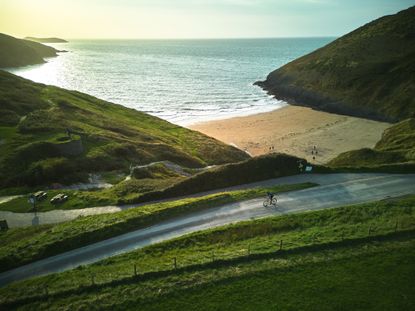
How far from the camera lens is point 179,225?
86.1ft

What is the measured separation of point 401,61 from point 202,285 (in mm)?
105449

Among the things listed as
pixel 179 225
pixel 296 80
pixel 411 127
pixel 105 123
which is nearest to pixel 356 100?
pixel 296 80

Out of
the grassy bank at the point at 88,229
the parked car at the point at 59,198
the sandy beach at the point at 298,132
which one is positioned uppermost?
the grassy bank at the point at 88,229

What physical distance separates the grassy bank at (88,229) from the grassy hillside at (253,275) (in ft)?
9.86

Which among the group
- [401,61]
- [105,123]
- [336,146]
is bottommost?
[336,146]

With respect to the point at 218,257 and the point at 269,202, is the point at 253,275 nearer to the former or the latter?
the point at 218,257

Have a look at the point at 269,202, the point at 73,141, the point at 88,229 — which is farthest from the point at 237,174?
the point at 73,141

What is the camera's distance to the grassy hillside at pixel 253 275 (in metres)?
18.0

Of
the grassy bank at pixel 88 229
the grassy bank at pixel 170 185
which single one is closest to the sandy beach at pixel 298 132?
the grassy bank at pixel 170 185

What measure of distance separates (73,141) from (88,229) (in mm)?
20758

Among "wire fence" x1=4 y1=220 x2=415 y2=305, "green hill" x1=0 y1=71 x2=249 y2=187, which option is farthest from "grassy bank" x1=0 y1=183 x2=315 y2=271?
"green hill" x1=0 y1=71 x2=249 y2=187

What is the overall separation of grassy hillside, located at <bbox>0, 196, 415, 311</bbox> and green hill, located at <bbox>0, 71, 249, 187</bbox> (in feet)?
66.0

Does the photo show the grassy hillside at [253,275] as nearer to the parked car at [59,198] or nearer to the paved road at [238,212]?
the paved road at [238,212]

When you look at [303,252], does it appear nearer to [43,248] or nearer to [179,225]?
[179,225]
